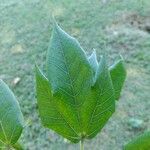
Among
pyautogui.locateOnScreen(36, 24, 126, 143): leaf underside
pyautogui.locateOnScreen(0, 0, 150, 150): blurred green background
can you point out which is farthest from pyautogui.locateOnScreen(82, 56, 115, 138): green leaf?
pyautogui.locateOnScreen(0, 0, 150, 150): blurred green background

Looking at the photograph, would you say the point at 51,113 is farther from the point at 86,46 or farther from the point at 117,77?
the point at 86,46

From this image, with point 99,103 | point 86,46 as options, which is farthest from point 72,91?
point 86,46

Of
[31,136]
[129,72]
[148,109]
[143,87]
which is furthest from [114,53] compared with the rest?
[31,136]

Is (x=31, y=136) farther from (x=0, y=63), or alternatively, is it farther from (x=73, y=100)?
(x=73, y=100)

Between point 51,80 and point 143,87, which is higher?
point 51,80

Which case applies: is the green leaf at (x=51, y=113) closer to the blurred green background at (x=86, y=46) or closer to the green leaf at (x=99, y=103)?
the green leaf at (x=99, y=103)
